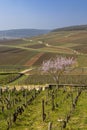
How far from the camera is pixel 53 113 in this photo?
25469 millimetres

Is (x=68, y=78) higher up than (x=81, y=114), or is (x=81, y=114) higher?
(x=81, y=114)

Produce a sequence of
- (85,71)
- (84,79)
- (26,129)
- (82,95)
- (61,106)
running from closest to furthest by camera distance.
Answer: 1. (26,129)
2. (61,106)
3. (82,95)
4. (84,79)
5. (85,71)

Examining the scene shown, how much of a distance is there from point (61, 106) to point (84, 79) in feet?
92.9

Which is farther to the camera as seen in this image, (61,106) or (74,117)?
(61,106)

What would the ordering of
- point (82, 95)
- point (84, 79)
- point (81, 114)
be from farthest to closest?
point (84, 79) < point (82, 95) < point (81, 114)

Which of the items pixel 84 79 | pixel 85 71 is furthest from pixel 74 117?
pixel 85 71

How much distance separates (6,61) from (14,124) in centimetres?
6782

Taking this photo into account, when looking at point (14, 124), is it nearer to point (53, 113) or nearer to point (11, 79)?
point (53, 113)

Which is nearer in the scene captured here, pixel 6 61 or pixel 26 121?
pixel 26 121

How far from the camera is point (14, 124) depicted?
71.8 ft

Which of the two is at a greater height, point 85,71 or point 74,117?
point 74,117

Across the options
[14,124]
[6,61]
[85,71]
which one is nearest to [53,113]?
[14,124]

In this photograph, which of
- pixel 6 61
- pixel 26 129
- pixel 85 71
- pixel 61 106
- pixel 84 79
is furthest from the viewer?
pixel 6 61

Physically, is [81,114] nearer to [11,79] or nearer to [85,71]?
[11,79]
